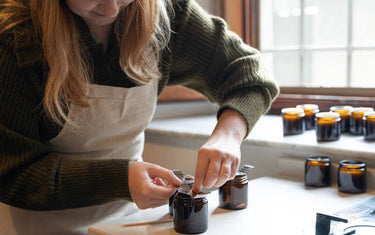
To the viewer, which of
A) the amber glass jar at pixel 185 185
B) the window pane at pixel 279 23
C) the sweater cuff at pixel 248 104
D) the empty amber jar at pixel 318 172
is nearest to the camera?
the amber glass jar at pixel 185 185

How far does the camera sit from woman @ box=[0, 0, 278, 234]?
0.92 m

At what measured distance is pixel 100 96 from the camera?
3.52ft

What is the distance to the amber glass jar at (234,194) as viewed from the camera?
1.04m

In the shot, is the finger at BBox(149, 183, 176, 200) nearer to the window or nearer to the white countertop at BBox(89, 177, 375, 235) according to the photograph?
the white countertop at BBox(89, 177, 375, 235)

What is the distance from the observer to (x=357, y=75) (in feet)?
5.77

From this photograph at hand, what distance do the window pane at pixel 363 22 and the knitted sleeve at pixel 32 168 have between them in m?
1.17

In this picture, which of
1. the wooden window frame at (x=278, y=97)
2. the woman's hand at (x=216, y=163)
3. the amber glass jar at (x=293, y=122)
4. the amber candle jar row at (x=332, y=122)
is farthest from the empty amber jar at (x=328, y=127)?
the woman's hand at (x=216, y=163)

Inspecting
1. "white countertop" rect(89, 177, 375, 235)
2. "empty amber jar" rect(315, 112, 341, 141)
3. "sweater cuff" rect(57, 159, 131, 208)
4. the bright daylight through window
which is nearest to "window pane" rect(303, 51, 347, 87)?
the bright daylight through window

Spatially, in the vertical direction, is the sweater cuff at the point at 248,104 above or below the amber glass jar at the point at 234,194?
above

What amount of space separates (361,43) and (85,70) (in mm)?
1152

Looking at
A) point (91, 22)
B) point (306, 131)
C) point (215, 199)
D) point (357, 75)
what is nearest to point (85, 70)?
point (91, 22)

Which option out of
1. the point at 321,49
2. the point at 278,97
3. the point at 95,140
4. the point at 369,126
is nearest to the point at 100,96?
the point at 95,140

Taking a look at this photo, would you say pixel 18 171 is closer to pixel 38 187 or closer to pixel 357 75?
pixel 38 187

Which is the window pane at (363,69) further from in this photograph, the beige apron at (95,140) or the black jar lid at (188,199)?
the black jar lid at (188,199)
